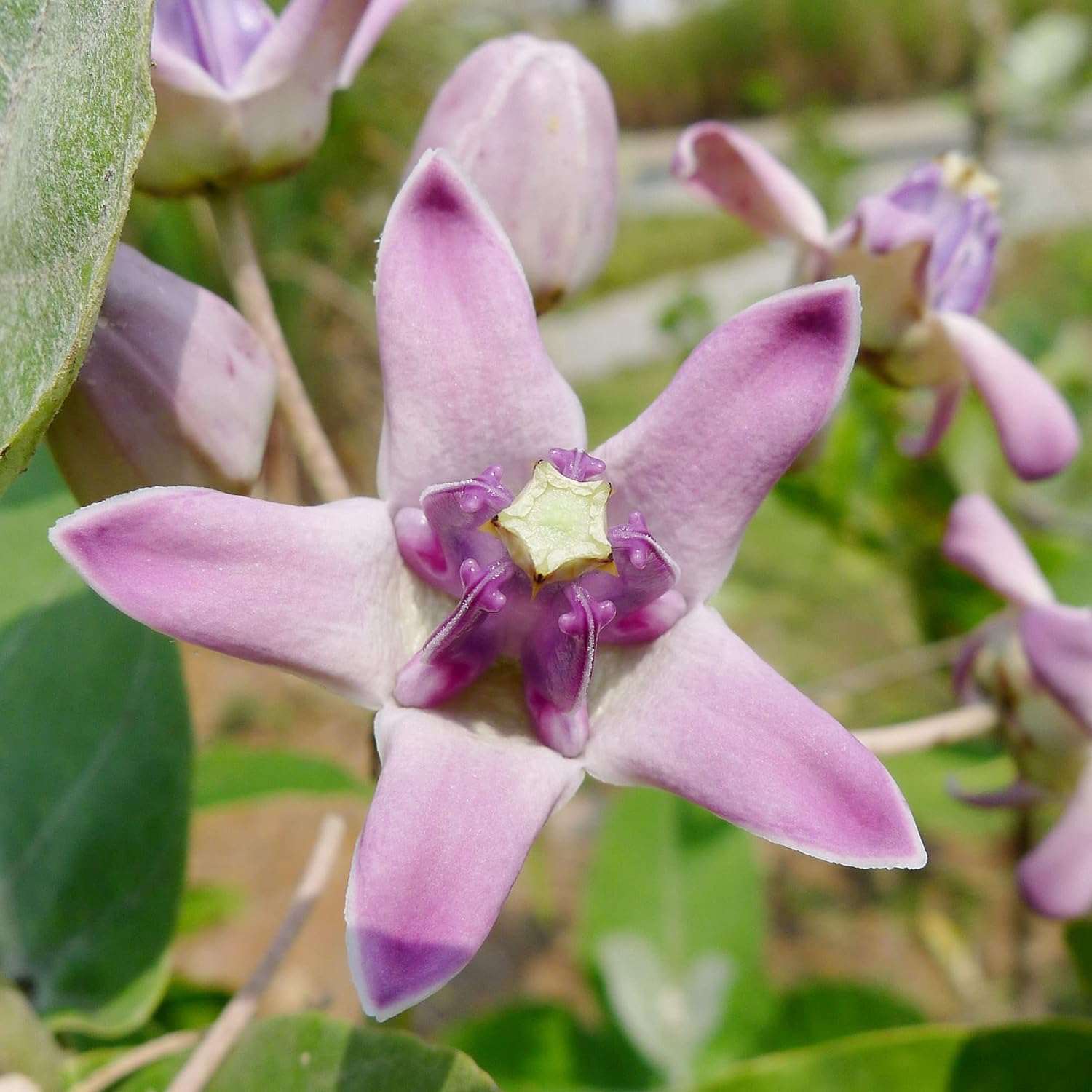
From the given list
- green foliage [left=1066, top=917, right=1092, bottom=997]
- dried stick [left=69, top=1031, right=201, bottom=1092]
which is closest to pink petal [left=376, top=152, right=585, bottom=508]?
dried stick [left=69, top=1031, right=201, bottom=1092]

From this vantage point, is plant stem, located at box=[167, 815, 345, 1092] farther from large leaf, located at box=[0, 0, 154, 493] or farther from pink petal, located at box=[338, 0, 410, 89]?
pink petal, located at box=[338, 0, 410, 89]

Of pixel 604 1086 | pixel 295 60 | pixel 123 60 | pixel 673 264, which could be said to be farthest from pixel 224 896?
pixel 673 264

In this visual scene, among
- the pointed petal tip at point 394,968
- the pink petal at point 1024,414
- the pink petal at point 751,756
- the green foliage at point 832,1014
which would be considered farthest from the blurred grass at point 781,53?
the pointed petal tip at point 394,968

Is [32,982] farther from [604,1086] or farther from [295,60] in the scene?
[604,1086]

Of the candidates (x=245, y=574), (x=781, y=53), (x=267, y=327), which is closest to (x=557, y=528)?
(x=245, y=574)

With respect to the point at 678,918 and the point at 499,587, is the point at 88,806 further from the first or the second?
the point at 678,918

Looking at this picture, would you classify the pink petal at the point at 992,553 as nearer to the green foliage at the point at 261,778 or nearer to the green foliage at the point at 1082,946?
the green foliage at the point at 1082,946
